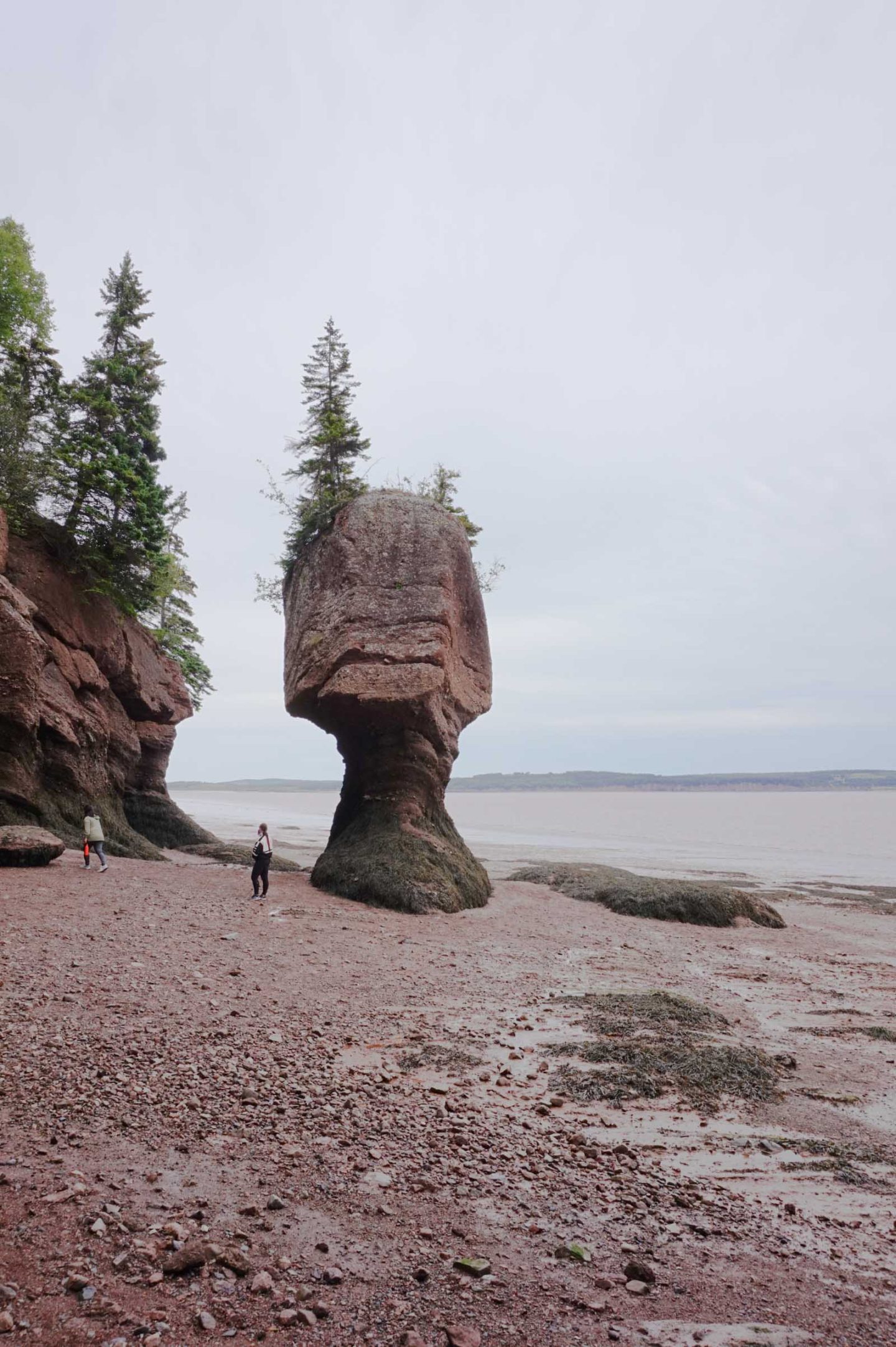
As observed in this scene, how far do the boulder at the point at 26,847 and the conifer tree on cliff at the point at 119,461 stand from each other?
27.4ft

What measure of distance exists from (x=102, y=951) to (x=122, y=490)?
48.6 ft

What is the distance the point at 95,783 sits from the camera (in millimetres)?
19969

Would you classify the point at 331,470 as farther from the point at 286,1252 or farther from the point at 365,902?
the point at 286,1252

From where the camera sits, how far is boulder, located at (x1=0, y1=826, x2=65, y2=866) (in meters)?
14.4

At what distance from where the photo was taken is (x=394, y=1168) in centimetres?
460

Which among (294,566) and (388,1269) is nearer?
(388,1269)

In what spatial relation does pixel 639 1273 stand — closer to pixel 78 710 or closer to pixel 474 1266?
pixel 474 1266

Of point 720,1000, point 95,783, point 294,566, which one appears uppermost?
point 294,566

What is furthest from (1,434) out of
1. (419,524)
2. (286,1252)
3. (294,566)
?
(286,1252)

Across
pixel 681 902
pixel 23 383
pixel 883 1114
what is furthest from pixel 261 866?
pixel 23 383

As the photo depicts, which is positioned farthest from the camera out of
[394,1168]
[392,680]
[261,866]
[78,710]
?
[78,710]

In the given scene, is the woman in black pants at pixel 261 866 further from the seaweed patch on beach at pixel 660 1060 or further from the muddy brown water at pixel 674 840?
the muddy brown water at pixel 674 840

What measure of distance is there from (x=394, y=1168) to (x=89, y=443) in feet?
67.8

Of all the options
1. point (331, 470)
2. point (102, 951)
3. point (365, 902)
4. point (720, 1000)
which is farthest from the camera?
point (331, 470)
